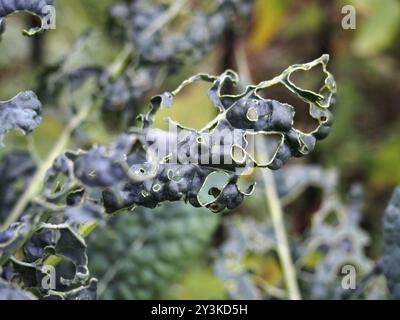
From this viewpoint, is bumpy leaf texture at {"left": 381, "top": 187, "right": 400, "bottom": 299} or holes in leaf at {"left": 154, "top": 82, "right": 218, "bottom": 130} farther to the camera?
holes in leaf at {"left": 154, "top": 82, "right": 218, "bottom": 130}

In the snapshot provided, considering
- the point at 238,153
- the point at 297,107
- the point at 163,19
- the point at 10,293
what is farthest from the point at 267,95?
the point at 10,293

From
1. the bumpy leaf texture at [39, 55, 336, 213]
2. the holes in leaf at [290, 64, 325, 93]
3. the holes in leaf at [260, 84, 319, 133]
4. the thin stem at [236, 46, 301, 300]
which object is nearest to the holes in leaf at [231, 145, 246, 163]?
the bumpy leaf texture at [39, 55, 336, 213]

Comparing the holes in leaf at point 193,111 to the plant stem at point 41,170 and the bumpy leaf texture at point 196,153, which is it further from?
the bumpy leaf texture at point 196,153

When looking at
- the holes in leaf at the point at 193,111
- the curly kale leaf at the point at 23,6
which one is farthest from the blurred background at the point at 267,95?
the curly kale leaf at the point at 23,6

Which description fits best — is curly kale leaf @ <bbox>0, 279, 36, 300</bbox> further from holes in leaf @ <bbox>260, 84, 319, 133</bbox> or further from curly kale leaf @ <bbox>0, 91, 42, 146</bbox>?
holes in leaf @ <bbox>260, 84, 319, 133</bbox>

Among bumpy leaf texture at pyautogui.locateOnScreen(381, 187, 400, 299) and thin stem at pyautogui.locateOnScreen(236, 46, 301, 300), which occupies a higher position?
thin stem at pyautogui.locateOnScreen(236, 46, 301, 300)
